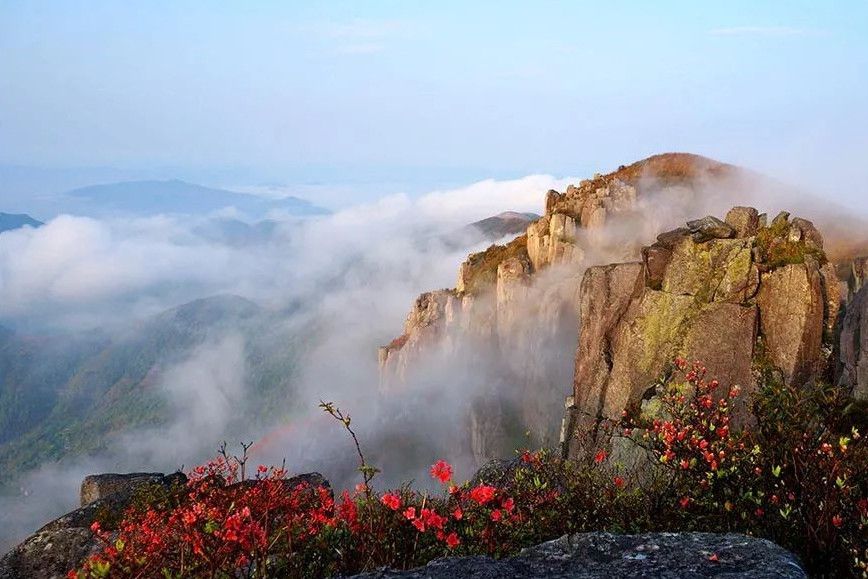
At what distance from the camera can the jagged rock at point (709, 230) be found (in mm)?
49531

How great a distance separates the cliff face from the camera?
4003 inches

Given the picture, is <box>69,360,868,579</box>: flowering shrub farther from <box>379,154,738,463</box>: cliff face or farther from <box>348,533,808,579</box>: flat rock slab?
<box>379,154,738,463</box>: cliff face

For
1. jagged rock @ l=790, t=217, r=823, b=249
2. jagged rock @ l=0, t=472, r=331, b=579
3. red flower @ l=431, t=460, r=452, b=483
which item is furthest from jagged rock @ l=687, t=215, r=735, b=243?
red flower @ l=431, t=460, r=452, b=483

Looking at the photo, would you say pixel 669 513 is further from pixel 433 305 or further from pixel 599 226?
pixel 433 305

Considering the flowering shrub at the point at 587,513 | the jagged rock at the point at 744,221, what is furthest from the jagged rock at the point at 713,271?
the flowering shrub at the point at 587,513

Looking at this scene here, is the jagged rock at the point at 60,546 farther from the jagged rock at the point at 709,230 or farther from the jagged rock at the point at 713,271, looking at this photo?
the jagged rock at the point at 709,230

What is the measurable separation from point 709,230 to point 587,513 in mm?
42811

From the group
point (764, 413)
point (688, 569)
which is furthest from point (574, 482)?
point (688, 569)

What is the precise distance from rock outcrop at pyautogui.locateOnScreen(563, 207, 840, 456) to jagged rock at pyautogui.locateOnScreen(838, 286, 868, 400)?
5283mm

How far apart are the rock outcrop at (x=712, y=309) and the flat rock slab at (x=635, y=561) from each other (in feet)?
112

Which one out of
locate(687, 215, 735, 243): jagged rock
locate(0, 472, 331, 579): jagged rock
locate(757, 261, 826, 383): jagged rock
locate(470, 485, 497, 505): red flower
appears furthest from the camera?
locate(687, 215, 735, 243): jagged rock

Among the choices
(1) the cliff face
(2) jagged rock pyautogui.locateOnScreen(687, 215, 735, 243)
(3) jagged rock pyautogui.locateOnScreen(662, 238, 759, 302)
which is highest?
(2) jagged rock pyautogui.locateOnScreen(687, 215, 735, 243)

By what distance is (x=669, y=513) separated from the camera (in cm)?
1156

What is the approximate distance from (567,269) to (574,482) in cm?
9522
